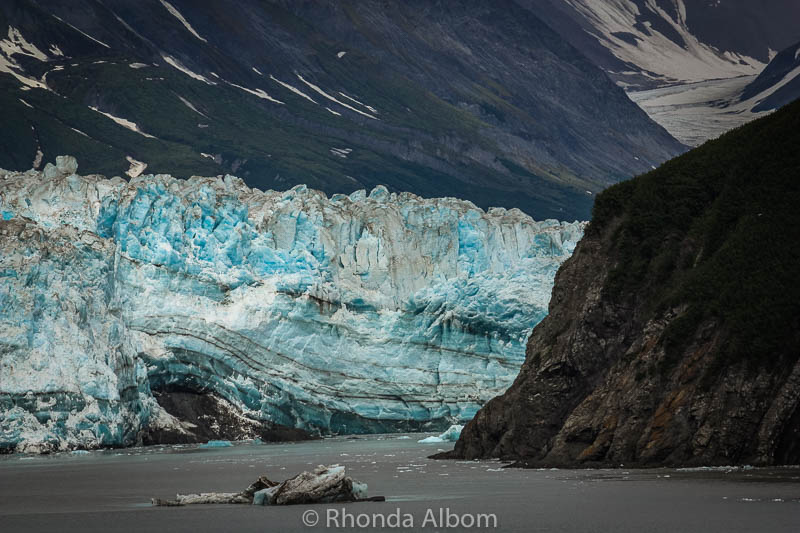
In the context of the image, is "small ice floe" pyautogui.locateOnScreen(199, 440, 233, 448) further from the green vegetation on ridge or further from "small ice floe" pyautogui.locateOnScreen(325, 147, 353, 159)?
"small ice floe" pyautogui.locateOnScreen(325, 147, 353, 159)

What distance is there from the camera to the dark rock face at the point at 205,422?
60375 mm

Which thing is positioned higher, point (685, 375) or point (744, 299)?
point (744, 299)

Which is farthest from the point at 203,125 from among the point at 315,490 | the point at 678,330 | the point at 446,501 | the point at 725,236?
the point at 446,501

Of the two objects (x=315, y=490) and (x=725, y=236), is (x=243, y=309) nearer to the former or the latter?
(x=725, y=236)

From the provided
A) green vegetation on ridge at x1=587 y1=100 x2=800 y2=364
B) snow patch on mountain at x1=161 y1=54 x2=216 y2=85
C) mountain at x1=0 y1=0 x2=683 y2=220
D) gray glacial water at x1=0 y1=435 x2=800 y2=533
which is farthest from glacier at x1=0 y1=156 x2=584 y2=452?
snow patch on mountain at x1=161 y1=54 x2=216 y2=85

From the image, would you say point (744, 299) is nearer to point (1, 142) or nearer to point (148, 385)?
point (148, 385)

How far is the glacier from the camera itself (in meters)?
53.0

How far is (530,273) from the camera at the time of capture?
6769cm

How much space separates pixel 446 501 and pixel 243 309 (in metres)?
39.4

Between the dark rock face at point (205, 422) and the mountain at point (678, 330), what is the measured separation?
22.2 meters

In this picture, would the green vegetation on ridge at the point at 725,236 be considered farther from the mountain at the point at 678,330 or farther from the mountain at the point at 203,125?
the mountain at the point at 203,125

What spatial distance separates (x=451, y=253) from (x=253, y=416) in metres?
20.3

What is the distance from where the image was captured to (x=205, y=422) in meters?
61.3

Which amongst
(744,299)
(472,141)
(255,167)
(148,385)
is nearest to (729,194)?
(744,299)
